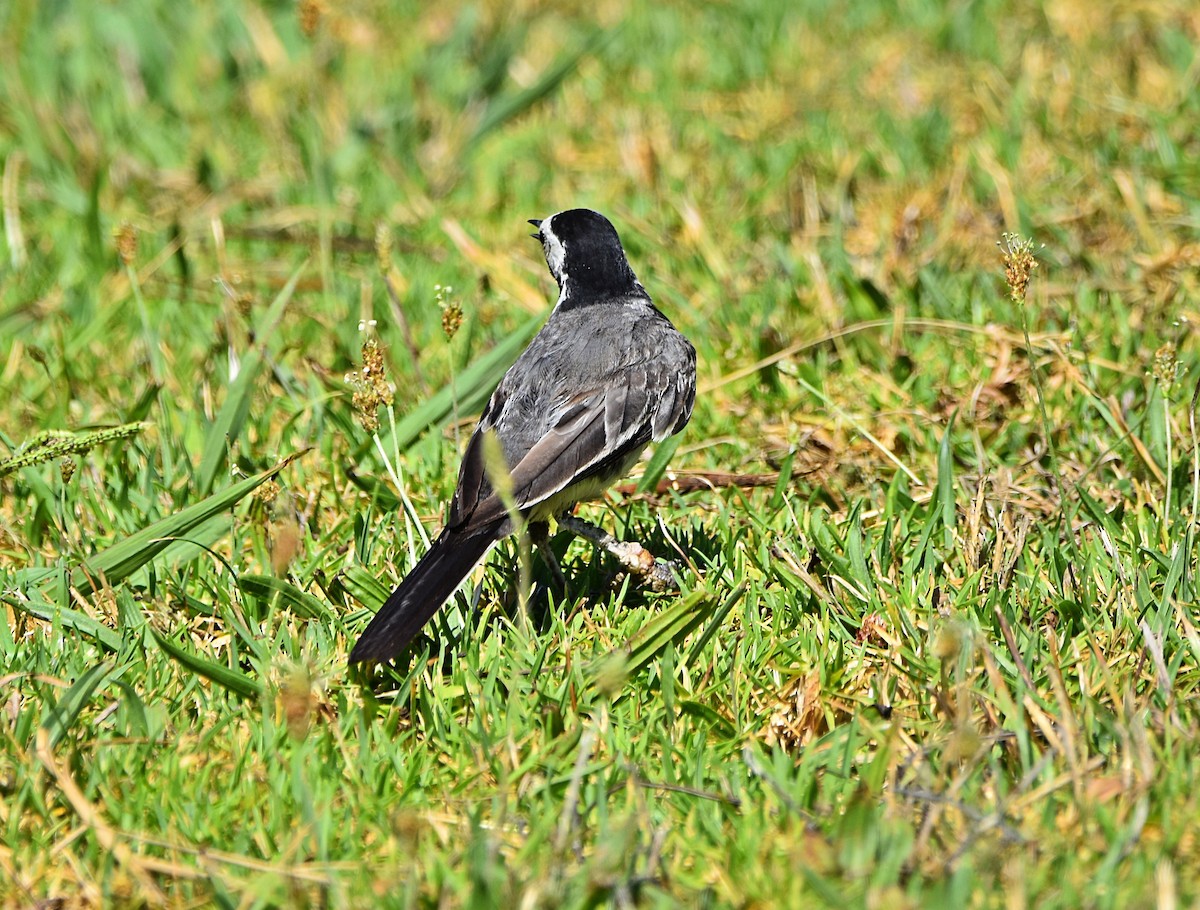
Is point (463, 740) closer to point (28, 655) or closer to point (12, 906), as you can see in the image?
point (12, 906)

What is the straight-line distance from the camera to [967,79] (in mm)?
8547

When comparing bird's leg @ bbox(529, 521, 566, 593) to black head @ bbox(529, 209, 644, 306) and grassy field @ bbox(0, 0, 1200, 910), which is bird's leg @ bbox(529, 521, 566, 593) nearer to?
grassy field @ bbox(0, 0, 1200, 910)

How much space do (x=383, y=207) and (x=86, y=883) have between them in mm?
5329

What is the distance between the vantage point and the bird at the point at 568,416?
423cm

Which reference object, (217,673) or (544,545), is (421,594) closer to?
(217,673)

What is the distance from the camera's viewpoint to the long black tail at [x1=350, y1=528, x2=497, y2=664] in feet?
13.0

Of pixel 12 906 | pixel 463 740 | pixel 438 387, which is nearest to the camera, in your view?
pixel 12 906

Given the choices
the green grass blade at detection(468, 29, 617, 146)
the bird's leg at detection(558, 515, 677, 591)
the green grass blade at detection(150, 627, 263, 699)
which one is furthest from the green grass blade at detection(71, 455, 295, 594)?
the green grass blade at detection(468, 29, 617, 146)

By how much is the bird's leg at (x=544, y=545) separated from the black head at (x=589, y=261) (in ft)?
3.48

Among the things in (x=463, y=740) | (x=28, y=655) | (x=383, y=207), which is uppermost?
(x=383, y=207)

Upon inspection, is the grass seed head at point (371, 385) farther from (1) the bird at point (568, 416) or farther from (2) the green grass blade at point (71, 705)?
(2) the green grass blade at point (71, 705)

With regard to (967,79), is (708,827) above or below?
below

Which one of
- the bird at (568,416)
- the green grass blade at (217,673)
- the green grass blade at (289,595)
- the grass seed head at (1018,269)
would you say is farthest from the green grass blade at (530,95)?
the green grass blade at (217,673)

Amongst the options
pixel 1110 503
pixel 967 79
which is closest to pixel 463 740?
pixel 1110 503
